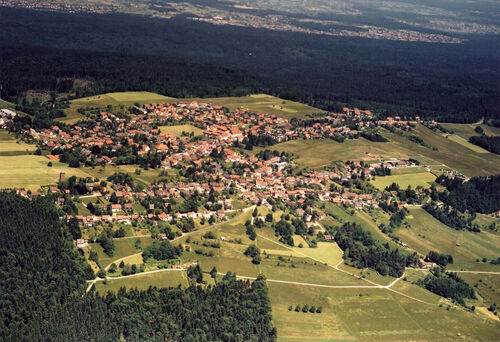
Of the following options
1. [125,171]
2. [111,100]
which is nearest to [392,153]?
[125,171]

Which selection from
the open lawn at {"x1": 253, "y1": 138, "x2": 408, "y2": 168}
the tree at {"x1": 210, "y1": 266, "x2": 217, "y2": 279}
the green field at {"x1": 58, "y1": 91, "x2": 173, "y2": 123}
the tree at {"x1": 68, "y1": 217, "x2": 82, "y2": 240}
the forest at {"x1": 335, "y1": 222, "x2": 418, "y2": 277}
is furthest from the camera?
the green field at {"x1": 58, "y1": 91, "x2": 173, "y2": 123}

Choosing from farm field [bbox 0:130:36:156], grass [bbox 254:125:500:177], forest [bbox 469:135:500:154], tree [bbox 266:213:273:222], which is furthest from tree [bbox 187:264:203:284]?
forest [bbox 469:135:500:154]

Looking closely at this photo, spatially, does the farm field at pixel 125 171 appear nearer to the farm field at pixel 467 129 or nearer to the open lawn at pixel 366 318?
the open lawn at pixel 366 318

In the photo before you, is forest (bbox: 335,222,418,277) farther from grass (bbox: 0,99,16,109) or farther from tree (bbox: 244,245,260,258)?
A: grass (bbox: 0,99,16,109)

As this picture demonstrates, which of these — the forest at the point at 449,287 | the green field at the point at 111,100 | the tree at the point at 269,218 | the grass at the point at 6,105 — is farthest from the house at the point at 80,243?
the grass at the point at 6,105

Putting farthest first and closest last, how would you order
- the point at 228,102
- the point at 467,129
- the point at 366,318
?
the point at 467,129, the point at 228,102, the point at 366,318

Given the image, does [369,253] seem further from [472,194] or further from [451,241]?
[472,194]

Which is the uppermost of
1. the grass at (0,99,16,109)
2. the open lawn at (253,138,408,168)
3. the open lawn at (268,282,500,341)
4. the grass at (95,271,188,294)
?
the grass at (0,99,16,109)

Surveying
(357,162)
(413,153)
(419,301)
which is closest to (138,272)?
(419,301)
